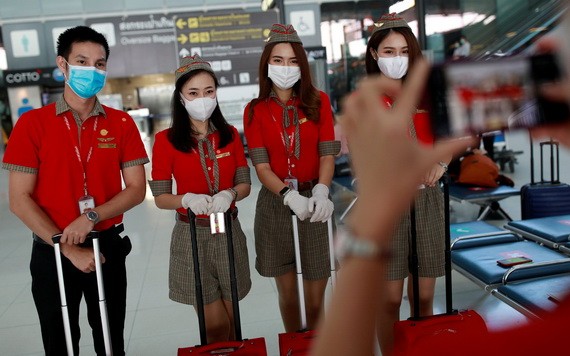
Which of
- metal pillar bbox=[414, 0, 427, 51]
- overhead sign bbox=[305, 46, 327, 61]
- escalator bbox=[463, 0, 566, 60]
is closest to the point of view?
metal pillar bbox=[414, 0, 427, 51]

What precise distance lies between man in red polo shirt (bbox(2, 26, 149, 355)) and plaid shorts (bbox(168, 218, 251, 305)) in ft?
0.89

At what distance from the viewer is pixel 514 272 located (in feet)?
10.8

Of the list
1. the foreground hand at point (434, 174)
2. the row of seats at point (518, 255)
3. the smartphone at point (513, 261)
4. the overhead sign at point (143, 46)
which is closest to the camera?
the foreground hand at point (434, 174)

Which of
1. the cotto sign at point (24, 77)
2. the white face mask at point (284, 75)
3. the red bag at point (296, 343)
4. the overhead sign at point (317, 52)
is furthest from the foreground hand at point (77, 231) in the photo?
the cotto sign at point (24, 77)

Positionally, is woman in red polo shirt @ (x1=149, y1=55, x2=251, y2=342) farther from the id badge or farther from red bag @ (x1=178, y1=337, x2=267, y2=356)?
red bag @ (x1=178, y1=337, x2=267, y2=356)

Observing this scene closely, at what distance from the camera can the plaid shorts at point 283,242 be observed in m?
2.79

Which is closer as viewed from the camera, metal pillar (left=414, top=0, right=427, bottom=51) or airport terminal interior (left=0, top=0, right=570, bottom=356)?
airport terminal interior (left=0, top=0, right=570, bottom=356)

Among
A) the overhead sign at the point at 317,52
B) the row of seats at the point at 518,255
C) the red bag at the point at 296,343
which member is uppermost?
the overhead sign at the point at 317,52

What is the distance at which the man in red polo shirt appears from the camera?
7.82 feet

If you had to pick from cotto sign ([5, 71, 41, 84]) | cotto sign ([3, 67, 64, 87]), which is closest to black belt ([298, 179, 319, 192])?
cotto sign ([3, 67, 64, 87])

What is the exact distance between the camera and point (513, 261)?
3.46 metres

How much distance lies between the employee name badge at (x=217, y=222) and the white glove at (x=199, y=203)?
0.05 m

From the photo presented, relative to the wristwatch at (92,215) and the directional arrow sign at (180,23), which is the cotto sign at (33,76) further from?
the wristwatch at (92,215)

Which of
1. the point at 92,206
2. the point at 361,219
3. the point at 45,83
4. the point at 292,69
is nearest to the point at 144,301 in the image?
the point at 92,206
